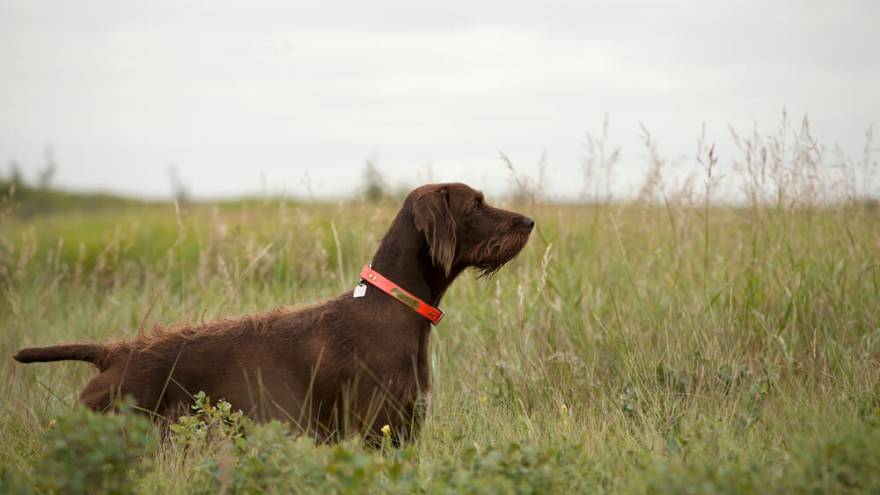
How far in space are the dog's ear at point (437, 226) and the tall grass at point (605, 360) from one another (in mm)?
641

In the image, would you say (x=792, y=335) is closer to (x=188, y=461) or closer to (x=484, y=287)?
(x=484, y=287)

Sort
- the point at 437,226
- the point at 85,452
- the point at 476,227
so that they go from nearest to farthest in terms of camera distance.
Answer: the point at 85,452, the point at 437,226, the point at 476,227

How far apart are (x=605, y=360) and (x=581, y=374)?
405mm

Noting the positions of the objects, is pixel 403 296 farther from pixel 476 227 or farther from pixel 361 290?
pixel 476 227

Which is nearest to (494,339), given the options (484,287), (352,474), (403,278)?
(484,287)

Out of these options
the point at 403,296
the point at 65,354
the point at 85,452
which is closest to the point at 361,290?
the point at 403,296

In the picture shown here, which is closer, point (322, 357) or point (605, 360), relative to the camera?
point (322, 357)

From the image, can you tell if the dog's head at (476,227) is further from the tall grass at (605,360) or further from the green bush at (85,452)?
the green bush at (85,452)

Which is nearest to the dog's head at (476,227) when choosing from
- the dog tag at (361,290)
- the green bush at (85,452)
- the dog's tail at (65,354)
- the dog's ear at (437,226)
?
the dog's ear at (437,226)

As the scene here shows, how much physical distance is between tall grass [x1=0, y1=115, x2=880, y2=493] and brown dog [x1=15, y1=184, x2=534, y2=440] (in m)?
0.26

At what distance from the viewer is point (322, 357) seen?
4.30 meters

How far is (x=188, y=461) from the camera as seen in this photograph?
12.8 ft

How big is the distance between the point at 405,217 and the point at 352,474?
1.76 meters

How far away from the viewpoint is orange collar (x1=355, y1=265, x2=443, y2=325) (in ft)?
14.1
